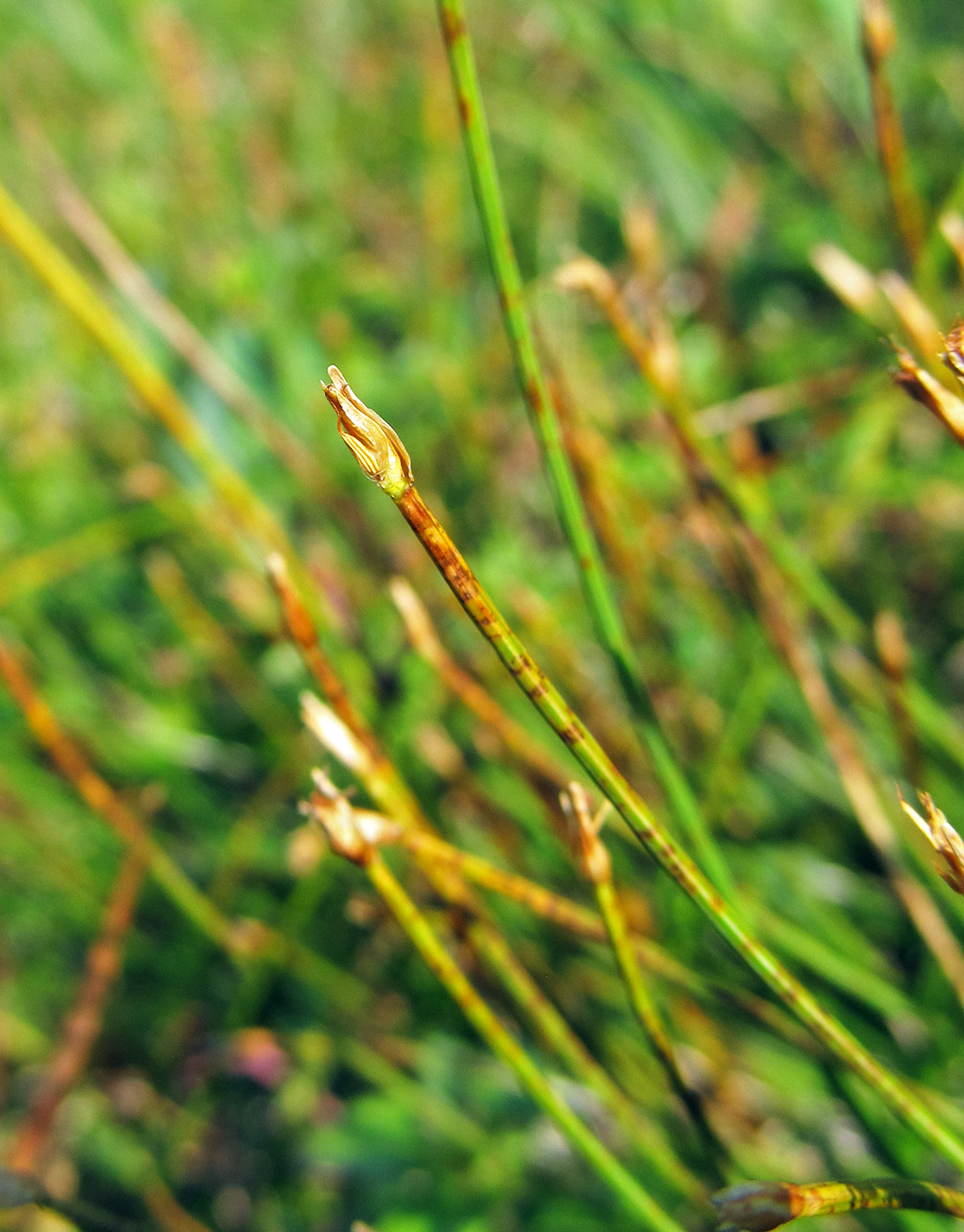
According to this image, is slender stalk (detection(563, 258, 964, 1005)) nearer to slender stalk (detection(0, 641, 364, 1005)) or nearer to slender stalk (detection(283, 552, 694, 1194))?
slender stalk (detection(283, 552, 694, 1194))

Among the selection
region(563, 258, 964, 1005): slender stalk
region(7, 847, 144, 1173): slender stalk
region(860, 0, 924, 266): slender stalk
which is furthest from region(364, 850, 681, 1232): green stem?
region(860, 0, 924, 266): slender stalk

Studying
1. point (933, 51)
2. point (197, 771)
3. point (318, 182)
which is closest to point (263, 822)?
point (197, 771)

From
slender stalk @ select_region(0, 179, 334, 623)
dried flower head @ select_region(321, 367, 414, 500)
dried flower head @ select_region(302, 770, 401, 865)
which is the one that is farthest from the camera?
slender stalk @ select_region(0, 179, 334, 623)

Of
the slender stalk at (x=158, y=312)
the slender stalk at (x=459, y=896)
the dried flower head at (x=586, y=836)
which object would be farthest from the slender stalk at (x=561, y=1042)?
the slender stalk at (x=158, y=312)

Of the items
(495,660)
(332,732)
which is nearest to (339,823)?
(332,732)

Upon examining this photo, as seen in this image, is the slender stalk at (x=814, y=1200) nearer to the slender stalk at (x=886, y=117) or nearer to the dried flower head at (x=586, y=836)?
the dried flower head at (x=586, y=836)

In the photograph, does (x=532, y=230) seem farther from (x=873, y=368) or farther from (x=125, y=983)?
(x=125, y=983)
